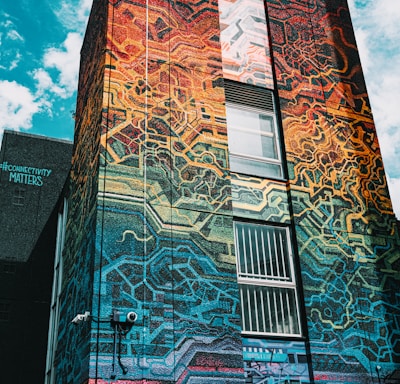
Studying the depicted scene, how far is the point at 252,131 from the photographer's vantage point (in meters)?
13.1

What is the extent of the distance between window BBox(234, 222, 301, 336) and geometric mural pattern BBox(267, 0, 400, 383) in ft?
1.07

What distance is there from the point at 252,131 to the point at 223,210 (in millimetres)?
2433

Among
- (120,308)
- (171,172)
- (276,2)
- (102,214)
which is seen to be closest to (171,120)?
(171,172)

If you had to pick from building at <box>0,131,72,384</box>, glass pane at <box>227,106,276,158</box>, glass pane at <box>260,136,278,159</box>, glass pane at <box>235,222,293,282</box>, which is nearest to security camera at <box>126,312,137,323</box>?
glass pane at <box>235,222,293,282</box>

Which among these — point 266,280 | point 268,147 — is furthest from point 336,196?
point 266,280

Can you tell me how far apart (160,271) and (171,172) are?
2.13 metres

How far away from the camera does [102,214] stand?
10.6 m

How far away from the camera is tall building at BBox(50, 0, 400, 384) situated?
33.4 feet

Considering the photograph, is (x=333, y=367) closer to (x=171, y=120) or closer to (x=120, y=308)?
(x=120, y=308)

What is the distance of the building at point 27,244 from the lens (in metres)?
18.1

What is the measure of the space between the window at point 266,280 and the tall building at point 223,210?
2cm

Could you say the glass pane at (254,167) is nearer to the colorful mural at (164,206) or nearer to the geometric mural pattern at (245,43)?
the colorful mural at (164,206)

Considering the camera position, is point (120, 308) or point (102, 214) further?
point (102, 214)

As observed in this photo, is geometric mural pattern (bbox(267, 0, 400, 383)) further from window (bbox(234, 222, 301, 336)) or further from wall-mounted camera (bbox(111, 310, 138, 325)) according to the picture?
wall-mounted camera (bbox(111, 310, 138, 325))
